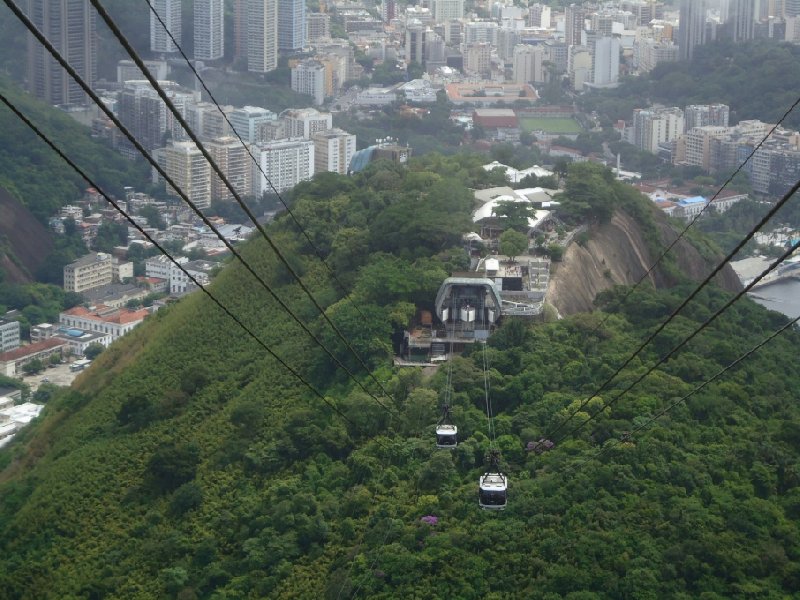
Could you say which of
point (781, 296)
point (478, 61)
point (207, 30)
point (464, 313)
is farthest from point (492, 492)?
point (478, 61)

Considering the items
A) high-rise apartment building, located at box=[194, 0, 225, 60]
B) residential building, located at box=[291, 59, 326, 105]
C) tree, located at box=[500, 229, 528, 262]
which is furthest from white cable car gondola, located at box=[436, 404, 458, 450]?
high-rise apartment building, located at box=[194, 0, 225, 60]

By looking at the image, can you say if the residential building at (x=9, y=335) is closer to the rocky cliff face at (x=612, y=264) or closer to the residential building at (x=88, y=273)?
the residential building at (x=88, y=273)

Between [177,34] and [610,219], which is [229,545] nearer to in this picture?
[610,219]

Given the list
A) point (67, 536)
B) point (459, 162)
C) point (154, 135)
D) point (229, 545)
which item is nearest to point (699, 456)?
point (229, 545)

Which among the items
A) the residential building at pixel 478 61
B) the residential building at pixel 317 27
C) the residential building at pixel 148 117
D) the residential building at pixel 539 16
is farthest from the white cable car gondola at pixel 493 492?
the residential building at pixel 539 16

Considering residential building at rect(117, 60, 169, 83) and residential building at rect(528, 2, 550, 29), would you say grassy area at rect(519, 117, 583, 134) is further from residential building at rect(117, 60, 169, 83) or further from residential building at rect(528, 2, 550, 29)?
residential building at rect(528, 2, 550, 29)
